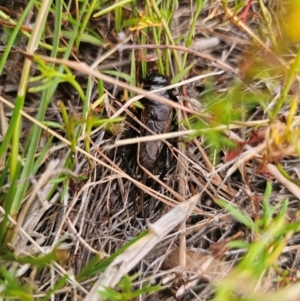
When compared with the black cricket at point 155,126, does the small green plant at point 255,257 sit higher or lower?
lower

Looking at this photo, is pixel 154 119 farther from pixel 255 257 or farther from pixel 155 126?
pixel 255 257

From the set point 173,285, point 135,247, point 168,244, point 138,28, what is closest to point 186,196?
point 168,244

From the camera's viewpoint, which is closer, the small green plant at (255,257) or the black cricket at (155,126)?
the small green plant at (255,257)

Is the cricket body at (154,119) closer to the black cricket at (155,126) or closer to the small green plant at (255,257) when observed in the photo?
the black cricket at (155,126)

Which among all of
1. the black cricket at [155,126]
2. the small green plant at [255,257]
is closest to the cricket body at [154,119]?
the black cricket at [155,126]

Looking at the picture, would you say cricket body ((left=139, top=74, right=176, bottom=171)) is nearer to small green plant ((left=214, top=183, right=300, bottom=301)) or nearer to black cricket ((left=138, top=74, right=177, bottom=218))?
black cricket ((left=138, top=74, right=177, bottom=218))

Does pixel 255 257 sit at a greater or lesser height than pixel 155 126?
lesser

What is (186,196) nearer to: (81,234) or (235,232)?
(235,232)

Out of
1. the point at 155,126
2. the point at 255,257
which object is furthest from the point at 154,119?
the point at 255,257

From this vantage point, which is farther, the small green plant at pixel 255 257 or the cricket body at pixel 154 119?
the cricket body at pixel 154 119
